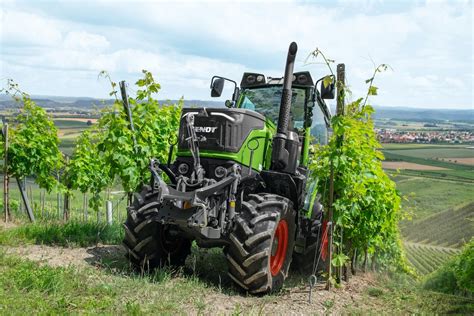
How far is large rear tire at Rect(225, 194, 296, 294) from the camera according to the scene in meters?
5.71

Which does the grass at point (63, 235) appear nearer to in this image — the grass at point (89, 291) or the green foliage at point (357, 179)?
the grass at point (89, 291)

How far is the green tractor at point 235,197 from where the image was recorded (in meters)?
5.74

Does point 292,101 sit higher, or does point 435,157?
point 292,101

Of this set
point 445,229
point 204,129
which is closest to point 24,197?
point 204,129

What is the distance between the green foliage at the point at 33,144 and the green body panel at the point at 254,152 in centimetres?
551

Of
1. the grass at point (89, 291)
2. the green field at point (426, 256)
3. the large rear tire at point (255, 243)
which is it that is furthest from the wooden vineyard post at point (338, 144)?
the green field at point (426, 256)

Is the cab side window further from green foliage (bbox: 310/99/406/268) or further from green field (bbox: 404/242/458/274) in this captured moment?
green field (bbox: 404/242/458/274)

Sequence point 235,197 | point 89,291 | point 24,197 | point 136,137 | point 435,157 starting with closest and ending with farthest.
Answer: point 89,291, point 235,197, point 136,137, point 24,197, point 435,157

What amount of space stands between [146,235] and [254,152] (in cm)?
170

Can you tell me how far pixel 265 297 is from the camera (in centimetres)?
583

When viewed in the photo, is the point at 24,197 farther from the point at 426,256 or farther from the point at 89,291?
the point at 426,256

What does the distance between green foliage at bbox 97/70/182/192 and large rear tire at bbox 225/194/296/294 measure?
3530 millimetres

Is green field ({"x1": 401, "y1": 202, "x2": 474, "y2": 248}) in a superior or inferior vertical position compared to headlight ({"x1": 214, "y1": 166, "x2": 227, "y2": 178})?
inferior

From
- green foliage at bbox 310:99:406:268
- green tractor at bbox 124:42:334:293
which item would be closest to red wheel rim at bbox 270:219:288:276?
green tractor at bbox 124:42:334:293
